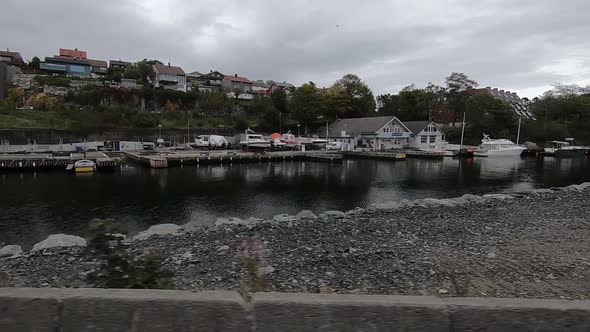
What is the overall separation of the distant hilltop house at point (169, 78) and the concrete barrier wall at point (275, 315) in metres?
80.7

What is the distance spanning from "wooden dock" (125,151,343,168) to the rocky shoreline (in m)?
27.5

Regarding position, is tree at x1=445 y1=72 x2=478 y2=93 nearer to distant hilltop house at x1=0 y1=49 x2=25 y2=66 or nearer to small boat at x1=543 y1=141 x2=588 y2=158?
small boat at x1=543 y1=141 x2=588 y2=158

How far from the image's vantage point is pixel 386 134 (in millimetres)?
57031

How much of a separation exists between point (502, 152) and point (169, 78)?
2684 inches

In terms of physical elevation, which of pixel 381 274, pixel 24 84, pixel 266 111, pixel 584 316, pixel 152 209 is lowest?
pixel 152 209

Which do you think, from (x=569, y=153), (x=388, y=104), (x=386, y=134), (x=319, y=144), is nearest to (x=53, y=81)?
(x=319, y=144)

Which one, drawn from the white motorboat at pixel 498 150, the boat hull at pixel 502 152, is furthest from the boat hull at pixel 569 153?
the boat hull at pixel 502 152

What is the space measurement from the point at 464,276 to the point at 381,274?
48.8 inches

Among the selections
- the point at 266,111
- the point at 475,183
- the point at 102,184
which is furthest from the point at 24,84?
the point at 475,183

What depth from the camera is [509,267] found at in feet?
18.5

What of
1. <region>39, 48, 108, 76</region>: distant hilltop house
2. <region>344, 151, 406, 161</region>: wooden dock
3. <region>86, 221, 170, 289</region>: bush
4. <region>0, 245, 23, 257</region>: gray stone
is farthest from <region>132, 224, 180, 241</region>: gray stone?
<region>39, 48, 108, 76</region>: distant hilltop house

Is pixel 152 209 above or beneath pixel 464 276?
beneath

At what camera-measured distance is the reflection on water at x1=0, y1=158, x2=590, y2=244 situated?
52.9 ft

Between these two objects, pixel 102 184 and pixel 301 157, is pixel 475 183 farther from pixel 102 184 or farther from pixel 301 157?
pixel 102 184
